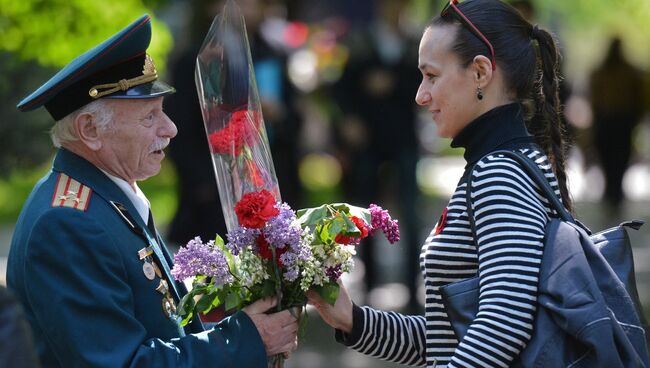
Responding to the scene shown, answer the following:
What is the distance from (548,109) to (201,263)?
3.21 feet

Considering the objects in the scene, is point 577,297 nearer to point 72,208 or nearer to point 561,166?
point 561,166

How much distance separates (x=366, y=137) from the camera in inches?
368

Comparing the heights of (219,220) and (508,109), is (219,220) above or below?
below

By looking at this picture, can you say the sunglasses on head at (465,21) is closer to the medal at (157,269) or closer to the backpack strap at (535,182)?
the backpack strap at (535,182)

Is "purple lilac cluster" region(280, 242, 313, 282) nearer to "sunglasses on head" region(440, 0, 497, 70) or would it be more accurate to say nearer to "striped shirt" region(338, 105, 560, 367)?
"striped shirt" region(338, 105, 560, 367)

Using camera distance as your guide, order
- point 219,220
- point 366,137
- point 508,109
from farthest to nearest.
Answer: point 366,137, point 219,220, point 508,109

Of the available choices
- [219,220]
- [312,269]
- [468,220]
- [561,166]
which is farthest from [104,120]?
[219,220]

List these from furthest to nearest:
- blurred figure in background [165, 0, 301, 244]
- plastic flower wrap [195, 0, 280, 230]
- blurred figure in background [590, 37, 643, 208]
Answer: blurred figure in background [590, 37, 643, 208], blurred figure in background [165, 0, 301, 244], plastic flower wrap [195, 0, 280, 230]

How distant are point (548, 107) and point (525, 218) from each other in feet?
1.54

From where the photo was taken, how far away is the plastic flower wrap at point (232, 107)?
3328 mm

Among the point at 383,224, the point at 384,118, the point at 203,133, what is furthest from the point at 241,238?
the point at 384,118

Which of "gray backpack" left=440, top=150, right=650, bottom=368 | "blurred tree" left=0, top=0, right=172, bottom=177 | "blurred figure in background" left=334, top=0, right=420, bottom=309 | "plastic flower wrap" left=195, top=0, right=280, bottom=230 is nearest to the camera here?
"gray backpack" left=440, top=150, right=650, bottom=368

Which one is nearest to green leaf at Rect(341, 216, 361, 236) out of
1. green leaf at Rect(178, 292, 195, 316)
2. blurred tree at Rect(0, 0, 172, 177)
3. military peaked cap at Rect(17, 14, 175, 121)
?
green leaf at Rect(178, 292, 195, 316)

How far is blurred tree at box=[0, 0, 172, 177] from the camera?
6336 mm
